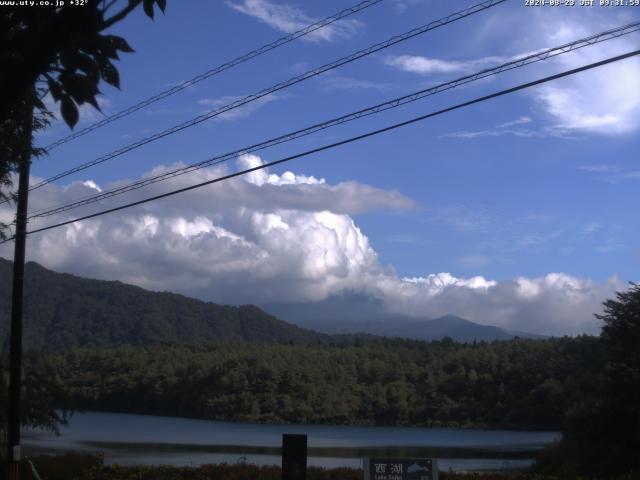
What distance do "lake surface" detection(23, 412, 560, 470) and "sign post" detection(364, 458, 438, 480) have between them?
20.9 metres

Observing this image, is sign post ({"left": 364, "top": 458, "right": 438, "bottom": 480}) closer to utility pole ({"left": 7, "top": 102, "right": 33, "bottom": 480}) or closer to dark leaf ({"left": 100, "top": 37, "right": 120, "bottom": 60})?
dark leaf ({"left": 100, "top": 37, "right": 120, "bottom": 60})

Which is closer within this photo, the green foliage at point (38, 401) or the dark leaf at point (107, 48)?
the dark leaf at point (107, 48)

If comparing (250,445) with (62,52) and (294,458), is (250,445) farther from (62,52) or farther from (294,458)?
(62,52)

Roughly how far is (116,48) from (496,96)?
7789 mm

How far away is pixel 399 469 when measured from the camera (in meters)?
11.8

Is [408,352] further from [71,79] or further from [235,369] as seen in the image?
[71,79]

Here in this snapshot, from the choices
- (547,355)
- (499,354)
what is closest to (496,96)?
(547,355)

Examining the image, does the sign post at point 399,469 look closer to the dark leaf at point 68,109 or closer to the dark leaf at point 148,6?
the dark leaf at point 68,109

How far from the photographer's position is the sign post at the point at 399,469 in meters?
11.7

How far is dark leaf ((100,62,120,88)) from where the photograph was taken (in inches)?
170

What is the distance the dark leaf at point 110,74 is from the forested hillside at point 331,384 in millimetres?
79337

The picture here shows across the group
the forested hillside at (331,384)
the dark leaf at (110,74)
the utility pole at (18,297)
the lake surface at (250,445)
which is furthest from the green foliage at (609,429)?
the forested hillside at (331,384)

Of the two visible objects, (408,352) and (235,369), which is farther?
(408,352)

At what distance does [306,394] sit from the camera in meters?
101
